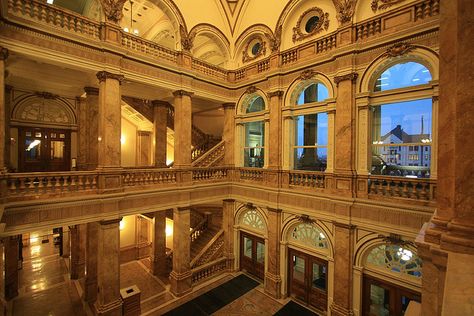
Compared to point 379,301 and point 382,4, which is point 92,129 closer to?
point 382,4

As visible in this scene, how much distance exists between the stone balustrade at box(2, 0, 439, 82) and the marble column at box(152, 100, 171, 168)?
2.94 metres

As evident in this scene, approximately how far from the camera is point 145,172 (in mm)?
8109

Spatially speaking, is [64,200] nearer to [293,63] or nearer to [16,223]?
[16,223]

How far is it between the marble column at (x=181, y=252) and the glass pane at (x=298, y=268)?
14.4 feet

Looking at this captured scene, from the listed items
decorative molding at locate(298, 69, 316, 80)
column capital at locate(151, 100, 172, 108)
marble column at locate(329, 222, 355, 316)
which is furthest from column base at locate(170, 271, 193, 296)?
decorative molding at locate(298, 69, 316, 80)

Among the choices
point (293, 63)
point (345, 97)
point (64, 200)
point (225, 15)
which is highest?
point (225, 15)

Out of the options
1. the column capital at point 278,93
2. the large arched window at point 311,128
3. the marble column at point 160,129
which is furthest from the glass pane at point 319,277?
the marble column at point 160,129

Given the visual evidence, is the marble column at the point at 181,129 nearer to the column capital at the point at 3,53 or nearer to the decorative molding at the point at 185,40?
the decorative molding at the point at 185,40

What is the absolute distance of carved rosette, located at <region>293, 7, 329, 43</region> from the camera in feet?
26.5

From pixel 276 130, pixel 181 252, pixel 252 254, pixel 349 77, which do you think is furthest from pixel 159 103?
pixel 252 254

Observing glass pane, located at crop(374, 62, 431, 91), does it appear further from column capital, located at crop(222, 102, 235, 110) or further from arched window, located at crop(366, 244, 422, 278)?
column capital, located at crop(222, 102, 235, 110)

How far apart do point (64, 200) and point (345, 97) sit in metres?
9.02

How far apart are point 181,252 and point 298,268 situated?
4.77 metres

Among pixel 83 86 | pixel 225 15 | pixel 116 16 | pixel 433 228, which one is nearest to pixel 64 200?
pixel 83 86
